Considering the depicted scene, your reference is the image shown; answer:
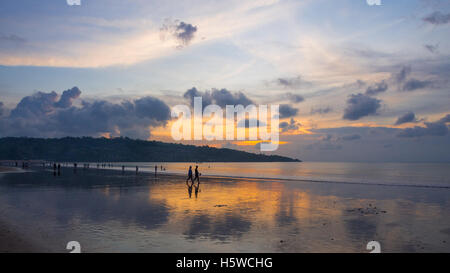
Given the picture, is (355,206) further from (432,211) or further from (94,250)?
(94,250)

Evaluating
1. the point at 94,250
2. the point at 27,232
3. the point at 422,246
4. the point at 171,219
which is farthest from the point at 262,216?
the point at 27,232

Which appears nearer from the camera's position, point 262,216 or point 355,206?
point 262,216

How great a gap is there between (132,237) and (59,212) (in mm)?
8194

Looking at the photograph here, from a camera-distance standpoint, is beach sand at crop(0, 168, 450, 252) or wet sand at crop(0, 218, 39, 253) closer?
wet sand at crop(0, 218, 39, 253)

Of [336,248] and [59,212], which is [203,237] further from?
[59,212]

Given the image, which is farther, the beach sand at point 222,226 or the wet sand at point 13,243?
the beach sand at point 222,226

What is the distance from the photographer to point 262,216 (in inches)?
719

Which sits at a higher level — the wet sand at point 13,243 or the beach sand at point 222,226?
the wet sand at point 13,243

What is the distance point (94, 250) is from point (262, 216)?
9491 mm

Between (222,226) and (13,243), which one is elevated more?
(13,243)

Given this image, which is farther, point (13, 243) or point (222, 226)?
point (222, 226)

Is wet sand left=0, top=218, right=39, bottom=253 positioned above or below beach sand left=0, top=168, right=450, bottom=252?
above
